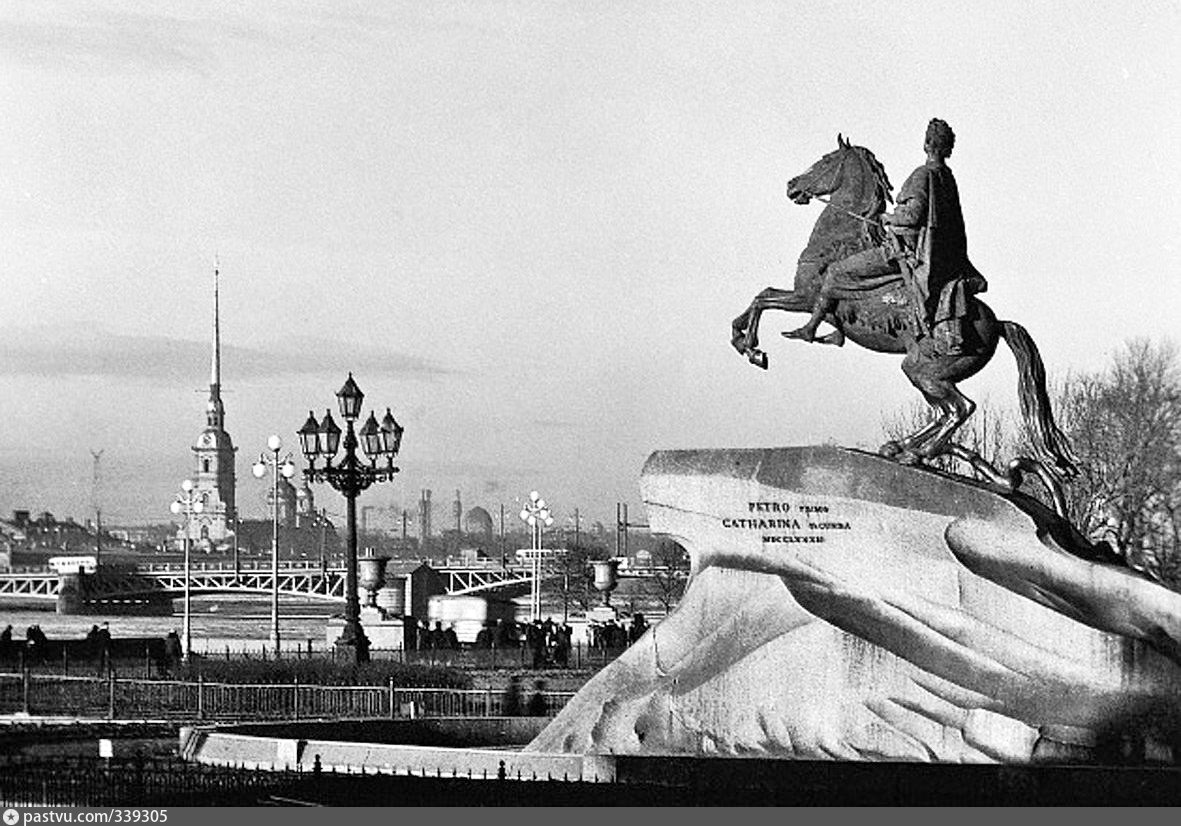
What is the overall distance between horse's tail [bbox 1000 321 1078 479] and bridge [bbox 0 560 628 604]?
221 feet

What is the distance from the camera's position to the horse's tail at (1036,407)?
20.2m

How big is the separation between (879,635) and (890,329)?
2.65 metres

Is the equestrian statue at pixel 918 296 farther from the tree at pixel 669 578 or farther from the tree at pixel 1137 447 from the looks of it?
the tree at pixel 669 578

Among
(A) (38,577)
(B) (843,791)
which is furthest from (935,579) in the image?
(A) (38,577)

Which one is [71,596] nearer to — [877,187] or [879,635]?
[877,187]

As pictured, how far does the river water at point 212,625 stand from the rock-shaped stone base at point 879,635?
120ft

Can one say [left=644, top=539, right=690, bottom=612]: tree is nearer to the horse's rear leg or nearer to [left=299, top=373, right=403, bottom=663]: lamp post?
[left=299, top=373, right=403, bottom=663]: lamp post

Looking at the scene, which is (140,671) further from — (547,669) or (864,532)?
(864,532)

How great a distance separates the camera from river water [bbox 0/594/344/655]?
208 ft

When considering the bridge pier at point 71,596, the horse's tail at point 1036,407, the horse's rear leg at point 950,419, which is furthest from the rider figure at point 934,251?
the bridge pier at point 71,596

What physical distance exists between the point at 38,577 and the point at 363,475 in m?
80.0

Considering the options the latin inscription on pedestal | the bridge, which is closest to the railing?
the latin inscription on pedestal

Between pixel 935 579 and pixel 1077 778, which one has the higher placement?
pixel 935 579

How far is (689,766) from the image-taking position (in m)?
18.2
